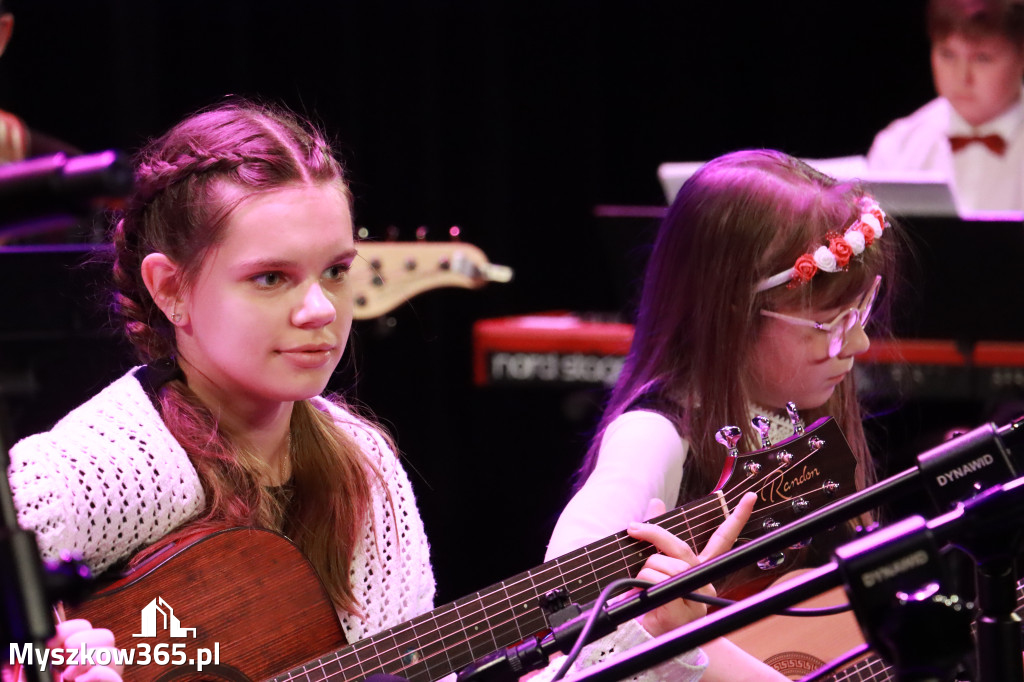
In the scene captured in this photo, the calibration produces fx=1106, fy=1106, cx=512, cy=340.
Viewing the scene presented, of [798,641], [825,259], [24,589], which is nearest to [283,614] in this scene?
[24,589]

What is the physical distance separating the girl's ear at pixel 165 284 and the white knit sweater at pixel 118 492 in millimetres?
129

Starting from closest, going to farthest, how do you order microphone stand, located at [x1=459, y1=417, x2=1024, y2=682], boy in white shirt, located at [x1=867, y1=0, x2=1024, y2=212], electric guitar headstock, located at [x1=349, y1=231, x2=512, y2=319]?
microphone stand, located at [x1=459, y1=417, x2=1024, y2=682] < electric guitar headstock, located at [x1=349, y1=231, x2=512, y2=319] < boy in white shirt, located at [x1=867, y1=0, x2=1024, y2=212]

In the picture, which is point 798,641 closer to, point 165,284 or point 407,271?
point 165,284

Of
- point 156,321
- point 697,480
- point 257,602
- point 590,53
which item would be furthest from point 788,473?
point 590,53

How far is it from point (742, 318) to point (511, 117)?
3071 mm

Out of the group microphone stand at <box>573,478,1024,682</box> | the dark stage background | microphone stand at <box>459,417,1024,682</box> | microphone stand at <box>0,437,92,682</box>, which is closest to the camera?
microphone stand at <box>0,437,92,682</box>

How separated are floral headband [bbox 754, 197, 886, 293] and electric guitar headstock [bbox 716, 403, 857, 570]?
0.35 metres

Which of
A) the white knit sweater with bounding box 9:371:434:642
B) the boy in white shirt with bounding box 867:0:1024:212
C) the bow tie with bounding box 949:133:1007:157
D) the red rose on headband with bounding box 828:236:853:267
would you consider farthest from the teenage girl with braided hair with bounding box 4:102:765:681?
the bow tie with bounding box 949:133:1007:157

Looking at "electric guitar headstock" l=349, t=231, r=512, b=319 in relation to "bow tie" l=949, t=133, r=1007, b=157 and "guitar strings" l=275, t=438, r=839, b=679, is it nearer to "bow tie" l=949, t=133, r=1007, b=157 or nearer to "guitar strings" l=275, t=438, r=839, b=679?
"guitar strings" l=275, t=438, r=839, b=679

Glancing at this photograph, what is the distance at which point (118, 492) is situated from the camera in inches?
65.1

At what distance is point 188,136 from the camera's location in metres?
1.88

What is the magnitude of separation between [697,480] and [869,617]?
101 cm

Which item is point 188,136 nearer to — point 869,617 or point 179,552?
point 179,552

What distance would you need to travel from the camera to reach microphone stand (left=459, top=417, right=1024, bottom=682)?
1.21 metres
